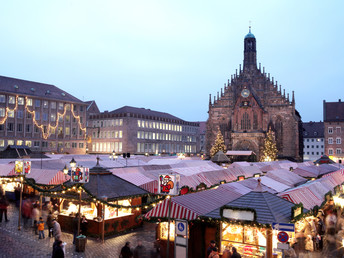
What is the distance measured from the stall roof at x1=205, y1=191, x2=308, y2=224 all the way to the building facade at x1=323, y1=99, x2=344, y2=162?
71975 millimetres

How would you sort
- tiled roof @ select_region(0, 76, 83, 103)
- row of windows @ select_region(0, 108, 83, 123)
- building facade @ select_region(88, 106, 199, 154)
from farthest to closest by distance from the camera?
building facade @ select_region(88, 106, 199, 154) → tiled roof @ select_region(0, 76, 83, 103) → row of windows @ select_region(0, 108, 83, 123)

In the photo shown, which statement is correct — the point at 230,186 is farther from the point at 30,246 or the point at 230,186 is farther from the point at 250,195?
the point at 30,246

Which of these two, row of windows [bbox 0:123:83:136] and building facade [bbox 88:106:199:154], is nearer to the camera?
row of windows [bbox 0:123:83:136]

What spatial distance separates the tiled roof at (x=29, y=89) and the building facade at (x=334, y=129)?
58.8 metres

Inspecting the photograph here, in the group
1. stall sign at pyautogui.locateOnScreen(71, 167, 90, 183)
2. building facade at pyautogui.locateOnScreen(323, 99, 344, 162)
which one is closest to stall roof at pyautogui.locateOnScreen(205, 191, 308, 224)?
stall sign at pyautogui.locateOnScreen(71, 167, 90, 183)

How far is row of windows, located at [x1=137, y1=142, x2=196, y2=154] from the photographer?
81.8m

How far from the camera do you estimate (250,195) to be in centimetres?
1227

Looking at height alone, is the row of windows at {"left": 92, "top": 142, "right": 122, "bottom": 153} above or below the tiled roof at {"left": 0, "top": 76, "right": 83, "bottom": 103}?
below

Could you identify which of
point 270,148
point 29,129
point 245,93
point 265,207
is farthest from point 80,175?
point 245,93

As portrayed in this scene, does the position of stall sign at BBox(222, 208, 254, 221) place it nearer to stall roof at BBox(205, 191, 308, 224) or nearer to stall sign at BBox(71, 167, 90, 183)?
stall roof at BBox(205, 191, 308, 224)

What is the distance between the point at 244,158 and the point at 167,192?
172ft

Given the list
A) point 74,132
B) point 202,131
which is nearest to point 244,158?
point 74,132

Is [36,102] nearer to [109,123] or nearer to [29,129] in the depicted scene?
[29,129]

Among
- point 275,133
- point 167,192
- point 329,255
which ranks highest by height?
point 275,133
